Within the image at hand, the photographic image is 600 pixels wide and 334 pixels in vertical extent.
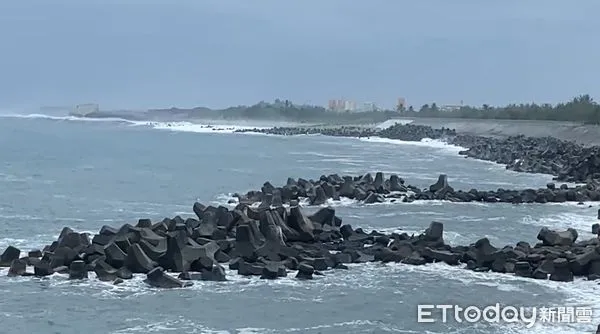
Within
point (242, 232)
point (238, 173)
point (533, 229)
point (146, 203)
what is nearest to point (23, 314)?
point (242, 232)

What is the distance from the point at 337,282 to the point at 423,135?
84.6 meters

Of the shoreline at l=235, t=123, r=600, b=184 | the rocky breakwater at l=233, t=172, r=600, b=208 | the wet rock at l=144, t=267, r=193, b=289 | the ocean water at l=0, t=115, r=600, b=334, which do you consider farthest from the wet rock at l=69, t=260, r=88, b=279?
the shoreline at l=235, t=123, r=600, b=184

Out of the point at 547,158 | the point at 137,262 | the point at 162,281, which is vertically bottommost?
the point at 162,281

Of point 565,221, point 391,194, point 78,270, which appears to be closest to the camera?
point 78,270

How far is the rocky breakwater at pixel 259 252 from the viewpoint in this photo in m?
17.2

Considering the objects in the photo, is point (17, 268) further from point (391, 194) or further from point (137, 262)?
point (391, 194)

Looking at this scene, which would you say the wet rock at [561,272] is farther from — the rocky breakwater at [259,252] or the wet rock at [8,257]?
the wet rock at [8,257]

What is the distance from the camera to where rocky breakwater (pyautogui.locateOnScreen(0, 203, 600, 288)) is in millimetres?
17203

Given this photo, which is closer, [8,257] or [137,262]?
[137,262]

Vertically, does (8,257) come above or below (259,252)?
below

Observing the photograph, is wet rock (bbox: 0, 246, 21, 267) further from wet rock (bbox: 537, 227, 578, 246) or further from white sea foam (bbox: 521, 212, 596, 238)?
white sea foam (bbox: 521, 212, 596, 238)

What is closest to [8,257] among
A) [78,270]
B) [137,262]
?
[78,270]

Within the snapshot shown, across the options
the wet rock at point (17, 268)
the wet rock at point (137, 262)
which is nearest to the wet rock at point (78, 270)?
the wet rock at point (137, 262)

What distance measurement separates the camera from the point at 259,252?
60.3ft
